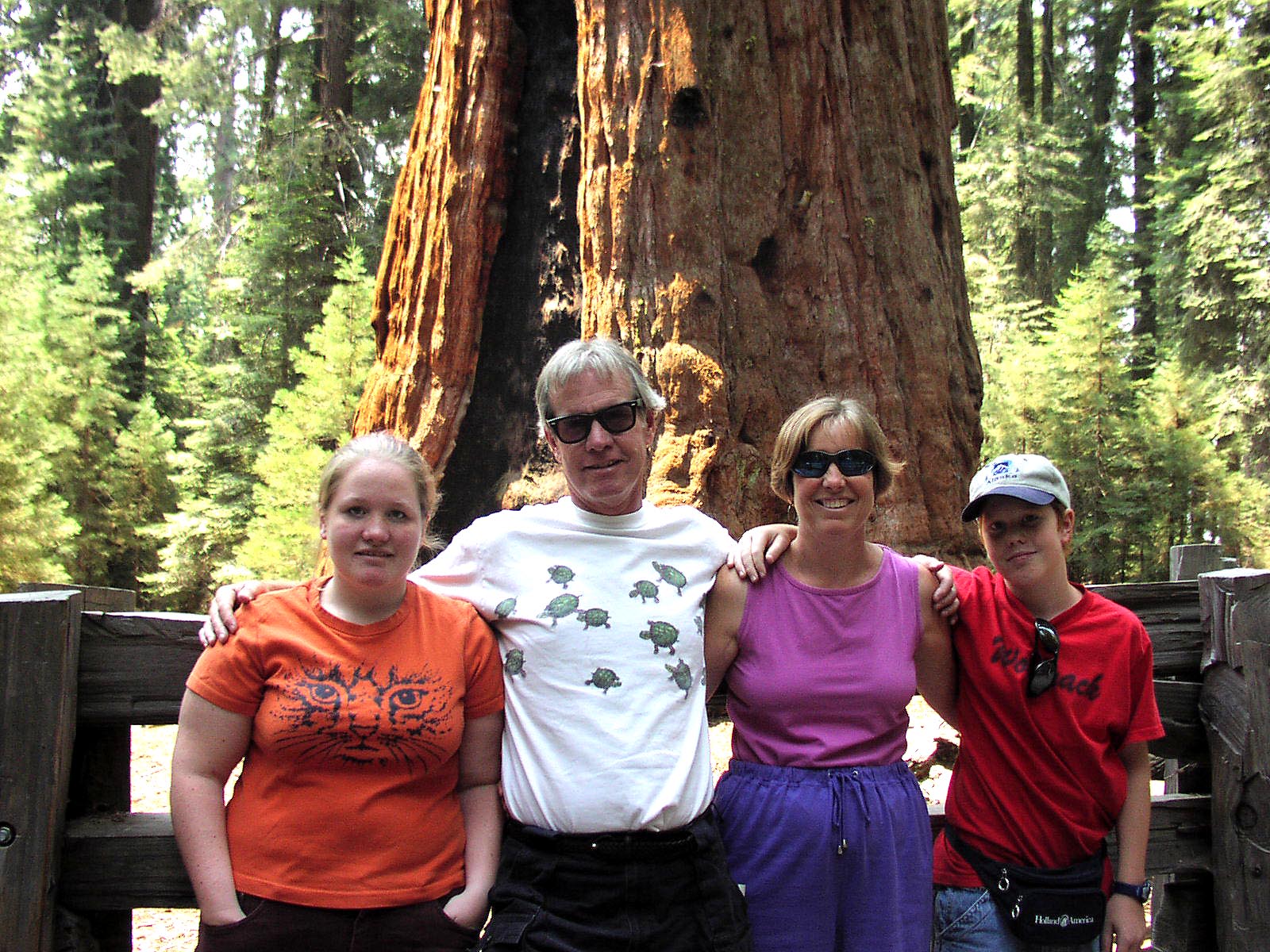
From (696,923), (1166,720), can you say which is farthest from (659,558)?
(1166,720)

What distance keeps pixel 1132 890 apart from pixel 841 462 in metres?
1.19

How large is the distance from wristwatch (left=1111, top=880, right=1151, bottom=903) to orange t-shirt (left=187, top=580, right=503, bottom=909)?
1.51m

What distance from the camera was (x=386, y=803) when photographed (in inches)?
81.4

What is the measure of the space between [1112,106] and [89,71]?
75.5ft

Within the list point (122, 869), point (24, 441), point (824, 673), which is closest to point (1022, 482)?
point (824, 673)

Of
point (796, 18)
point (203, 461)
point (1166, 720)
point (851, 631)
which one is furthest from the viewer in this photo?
point (203, 461)

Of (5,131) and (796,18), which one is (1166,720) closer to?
(796,18)

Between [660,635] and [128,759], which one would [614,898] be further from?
[128,759]

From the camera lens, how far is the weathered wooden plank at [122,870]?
7.79 ft

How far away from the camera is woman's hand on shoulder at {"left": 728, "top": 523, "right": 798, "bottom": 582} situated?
7.71 ft

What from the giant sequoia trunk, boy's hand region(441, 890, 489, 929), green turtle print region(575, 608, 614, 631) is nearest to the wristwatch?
green turtle print region(575, 608, 614, 631)

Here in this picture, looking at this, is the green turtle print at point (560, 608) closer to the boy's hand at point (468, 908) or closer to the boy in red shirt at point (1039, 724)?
the boy's hand at point (468, 908)

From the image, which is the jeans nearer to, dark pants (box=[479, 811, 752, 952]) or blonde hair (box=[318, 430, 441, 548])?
dark pants (box=[479, 811, 752, 952])

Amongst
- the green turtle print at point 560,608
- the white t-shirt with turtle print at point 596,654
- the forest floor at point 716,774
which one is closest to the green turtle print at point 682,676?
the white t-shirt with turtle print at point 596,654
